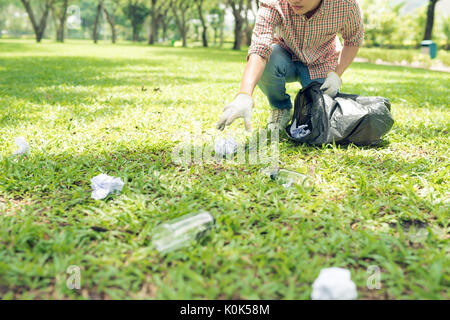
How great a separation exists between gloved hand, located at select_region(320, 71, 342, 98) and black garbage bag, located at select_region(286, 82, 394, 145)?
0.14 metres

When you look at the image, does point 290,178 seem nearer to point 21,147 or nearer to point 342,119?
point 342,119

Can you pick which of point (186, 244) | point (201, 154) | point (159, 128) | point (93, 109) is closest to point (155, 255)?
point (186, 244)

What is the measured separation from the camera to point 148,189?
2086 mm

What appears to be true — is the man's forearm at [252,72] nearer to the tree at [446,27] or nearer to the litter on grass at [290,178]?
the litter on grass at [290,178]

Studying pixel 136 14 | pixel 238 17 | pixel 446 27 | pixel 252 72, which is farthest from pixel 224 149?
pixel 136 14

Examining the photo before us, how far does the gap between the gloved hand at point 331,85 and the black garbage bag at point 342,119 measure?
0.14 metres

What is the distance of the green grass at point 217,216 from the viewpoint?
1346 mm

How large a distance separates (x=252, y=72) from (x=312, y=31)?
0.80 metres

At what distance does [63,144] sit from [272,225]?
6.36 ft

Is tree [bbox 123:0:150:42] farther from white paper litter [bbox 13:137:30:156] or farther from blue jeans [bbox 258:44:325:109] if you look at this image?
white paper litter [bbox 13:137:30:156]

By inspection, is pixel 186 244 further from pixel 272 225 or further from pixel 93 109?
pixel 93 109

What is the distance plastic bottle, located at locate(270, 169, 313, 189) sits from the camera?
2.08 meters

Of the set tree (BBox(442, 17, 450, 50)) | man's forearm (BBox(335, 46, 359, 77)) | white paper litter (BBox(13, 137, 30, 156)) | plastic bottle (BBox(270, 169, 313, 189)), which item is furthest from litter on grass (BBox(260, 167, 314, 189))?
tree (BBox(442, 17, 450, 50))

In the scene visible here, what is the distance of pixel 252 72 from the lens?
243 cm
